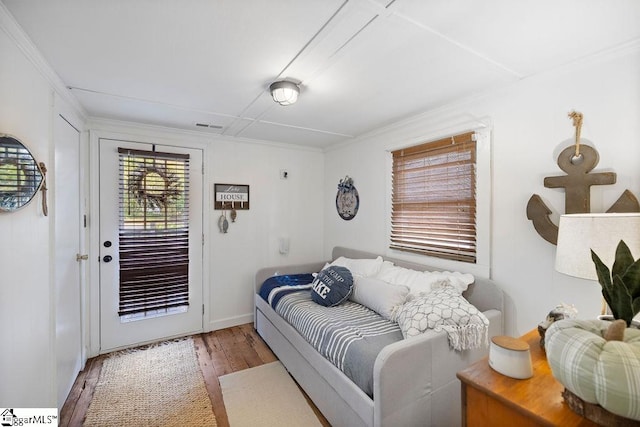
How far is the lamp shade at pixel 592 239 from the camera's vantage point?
1.18 m

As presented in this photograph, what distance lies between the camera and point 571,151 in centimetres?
171

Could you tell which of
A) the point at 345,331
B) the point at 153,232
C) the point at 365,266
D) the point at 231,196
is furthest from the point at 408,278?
the point at 153,232

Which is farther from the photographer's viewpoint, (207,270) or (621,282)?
(207,270)

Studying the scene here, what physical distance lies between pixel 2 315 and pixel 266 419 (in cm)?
161

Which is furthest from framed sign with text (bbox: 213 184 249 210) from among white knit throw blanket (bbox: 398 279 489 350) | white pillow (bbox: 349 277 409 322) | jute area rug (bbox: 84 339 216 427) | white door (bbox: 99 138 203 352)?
white knit throw blanket (bbox: 398 279 489 350)

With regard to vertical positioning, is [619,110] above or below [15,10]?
below

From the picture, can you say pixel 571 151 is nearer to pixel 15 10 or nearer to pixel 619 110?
pixel 619 110

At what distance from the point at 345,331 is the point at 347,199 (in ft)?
6.37

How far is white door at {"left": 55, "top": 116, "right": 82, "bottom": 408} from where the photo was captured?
77.0 inches

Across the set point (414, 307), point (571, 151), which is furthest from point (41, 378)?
point (571, 151)

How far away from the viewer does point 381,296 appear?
2.34 meters

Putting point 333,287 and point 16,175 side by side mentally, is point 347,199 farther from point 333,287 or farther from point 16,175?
point 16,175

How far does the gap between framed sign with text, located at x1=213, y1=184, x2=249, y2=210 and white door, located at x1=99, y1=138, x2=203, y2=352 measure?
20 cm

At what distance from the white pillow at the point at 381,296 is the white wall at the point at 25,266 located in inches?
85.4
